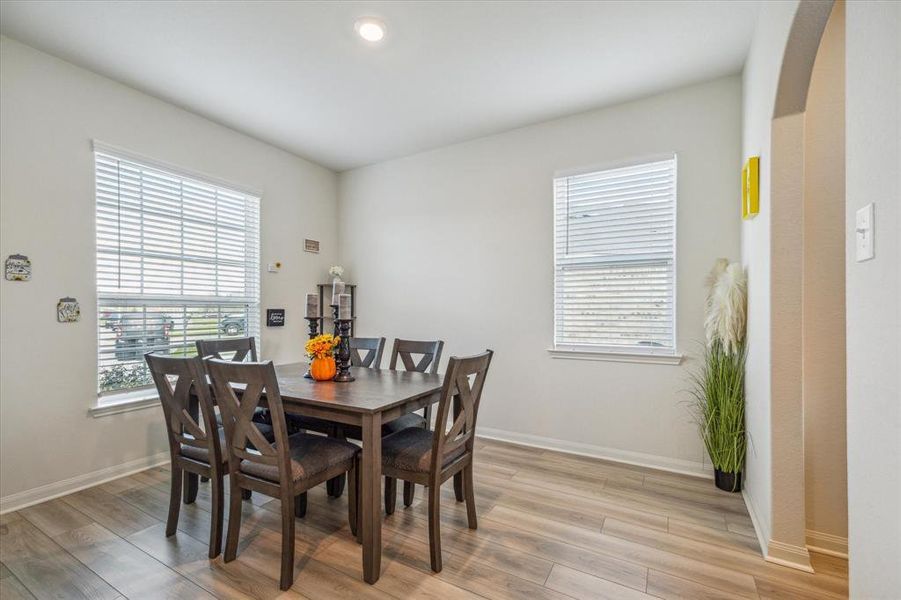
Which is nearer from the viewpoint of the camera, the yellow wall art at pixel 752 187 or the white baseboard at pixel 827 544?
the white baseboard at pixel 827 544

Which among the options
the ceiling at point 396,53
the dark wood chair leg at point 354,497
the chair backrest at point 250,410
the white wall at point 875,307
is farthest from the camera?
the ceiling at point 396,53

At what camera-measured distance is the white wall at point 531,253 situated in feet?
9.76

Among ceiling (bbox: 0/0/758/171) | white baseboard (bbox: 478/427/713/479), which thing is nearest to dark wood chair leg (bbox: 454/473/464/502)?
white baseboard (bbox: 478/427/713/479)

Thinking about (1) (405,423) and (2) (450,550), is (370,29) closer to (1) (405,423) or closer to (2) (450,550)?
(1) (405,423)

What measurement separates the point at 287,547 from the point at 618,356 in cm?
255

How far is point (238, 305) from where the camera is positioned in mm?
3818

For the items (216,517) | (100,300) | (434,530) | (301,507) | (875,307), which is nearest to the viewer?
(875,307)

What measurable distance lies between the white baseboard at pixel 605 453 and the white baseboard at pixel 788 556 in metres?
1.00

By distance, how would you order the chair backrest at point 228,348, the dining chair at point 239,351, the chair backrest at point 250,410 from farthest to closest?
the chair backrest at point 228,348 < the dining chair at point 239,351 < the chair backrest at point 250,410

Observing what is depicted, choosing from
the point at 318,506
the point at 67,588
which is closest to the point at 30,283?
the point at 67,588

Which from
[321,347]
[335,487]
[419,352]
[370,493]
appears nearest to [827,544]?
[370,493]

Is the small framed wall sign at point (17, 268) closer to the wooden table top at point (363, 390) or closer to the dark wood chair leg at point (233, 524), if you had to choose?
the wooden table top at point (363, 390)

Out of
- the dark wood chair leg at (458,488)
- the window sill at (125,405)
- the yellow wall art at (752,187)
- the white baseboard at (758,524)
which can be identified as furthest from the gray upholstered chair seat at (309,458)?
the yellow wall art at (752,187)

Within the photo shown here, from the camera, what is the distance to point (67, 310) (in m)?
2.71
